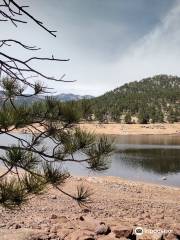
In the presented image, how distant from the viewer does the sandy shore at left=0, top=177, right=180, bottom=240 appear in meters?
11.3

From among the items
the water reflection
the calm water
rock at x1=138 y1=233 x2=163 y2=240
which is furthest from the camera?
the water reflection

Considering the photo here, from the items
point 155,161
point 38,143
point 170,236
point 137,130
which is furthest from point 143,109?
point 38,143

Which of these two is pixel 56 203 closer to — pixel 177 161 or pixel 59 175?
pixel 59 175

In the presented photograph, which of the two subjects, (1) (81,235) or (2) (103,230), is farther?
(2) (103,230)

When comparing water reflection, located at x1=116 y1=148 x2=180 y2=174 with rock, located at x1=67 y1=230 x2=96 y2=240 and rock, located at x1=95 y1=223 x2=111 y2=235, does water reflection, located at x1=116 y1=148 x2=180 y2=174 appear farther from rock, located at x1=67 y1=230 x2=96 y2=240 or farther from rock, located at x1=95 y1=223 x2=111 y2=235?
rock, located at x1=67 y1=230 x2=96 y2=240

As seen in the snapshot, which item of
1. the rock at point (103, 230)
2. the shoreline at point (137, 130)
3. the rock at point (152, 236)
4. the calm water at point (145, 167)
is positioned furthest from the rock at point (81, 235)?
the shoreline at point (137, 130)

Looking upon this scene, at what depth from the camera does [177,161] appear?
41344 millimetres

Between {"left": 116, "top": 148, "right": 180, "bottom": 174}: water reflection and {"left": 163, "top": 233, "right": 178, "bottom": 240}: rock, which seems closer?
{"left": 163, "top": 233, "right": 178, "bottom": 240}: rock

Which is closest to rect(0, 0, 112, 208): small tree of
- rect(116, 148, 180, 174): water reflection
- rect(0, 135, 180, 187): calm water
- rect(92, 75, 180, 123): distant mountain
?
rect(0, 135, 180, 187): calm water

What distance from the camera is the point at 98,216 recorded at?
48.6 feet

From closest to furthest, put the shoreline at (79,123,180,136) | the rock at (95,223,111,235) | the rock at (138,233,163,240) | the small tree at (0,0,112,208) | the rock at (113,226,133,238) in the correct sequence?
1. the small tree at (0,0,112,208)
2. the rock at (138,233,163,240)
3. the rock at (113,226,133,238)
4. the rock at (95,223,111,235)
5. the shoreline at (79,123,180,136)

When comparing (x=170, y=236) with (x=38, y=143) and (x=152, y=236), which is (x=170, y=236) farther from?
(x=38, y=143)

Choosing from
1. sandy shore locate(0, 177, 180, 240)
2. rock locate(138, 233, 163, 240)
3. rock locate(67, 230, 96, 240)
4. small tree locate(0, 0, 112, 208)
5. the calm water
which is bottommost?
the calm water

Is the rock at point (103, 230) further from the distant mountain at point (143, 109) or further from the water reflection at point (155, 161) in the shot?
the distant mountain at point (143, 109)
